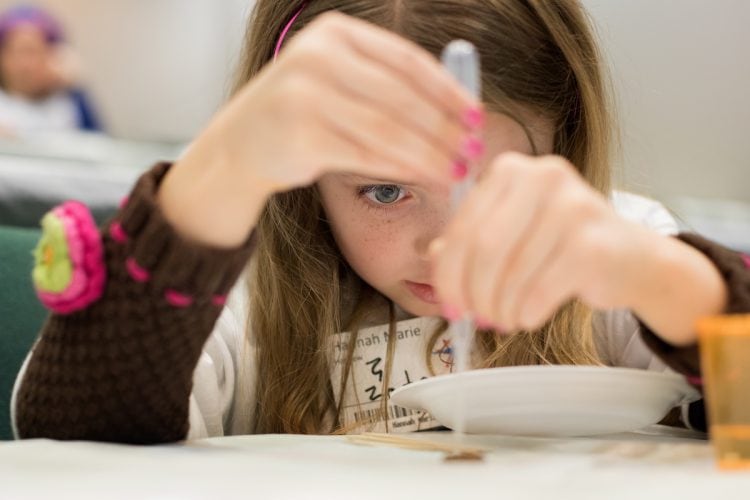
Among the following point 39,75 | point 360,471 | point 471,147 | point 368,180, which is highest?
point 39,75

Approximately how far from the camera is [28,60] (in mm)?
2574

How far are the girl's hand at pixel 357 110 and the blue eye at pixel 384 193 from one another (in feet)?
1.09

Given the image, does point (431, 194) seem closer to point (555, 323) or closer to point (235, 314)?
point (555, 323)

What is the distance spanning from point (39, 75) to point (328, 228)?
1652 millimetres

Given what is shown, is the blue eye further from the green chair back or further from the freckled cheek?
the green chair back

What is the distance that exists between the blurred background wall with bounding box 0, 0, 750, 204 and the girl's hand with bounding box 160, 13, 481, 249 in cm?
185

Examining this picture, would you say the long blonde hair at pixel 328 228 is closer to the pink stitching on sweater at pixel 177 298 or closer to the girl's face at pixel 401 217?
the girl's face at pixel 401 217

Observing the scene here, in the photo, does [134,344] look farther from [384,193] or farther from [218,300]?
[384,193]

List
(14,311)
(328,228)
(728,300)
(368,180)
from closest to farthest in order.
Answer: (728,300) < (368,180) < (328,228) < (14,311)

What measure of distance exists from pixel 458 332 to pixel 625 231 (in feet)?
0.50

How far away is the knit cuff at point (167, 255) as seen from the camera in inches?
29.6

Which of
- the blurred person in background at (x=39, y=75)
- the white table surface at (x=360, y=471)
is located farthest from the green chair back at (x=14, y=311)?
the blurred person in background at (x=39, y=75)

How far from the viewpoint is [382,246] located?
3.39 feet

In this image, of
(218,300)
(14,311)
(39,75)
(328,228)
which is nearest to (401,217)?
(328,228)
